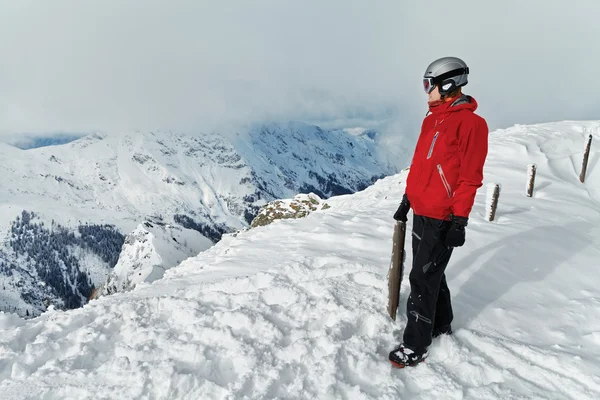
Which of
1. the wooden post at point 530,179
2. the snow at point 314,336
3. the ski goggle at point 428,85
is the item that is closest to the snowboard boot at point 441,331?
the snow at point 314,336

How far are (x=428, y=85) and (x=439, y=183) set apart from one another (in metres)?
1.13

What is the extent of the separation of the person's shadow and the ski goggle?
3171 mm

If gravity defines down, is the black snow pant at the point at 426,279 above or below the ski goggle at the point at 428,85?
below

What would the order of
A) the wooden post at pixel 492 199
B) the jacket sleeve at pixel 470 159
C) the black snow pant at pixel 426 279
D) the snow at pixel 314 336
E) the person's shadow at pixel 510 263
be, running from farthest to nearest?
the wooden post at pixel 492 199 < the person's shadow at pixel 510 263 < the black snow pant at pixel 426 279 < the jacket sleeve at pixel 470 159 < the snow at pixel 314 336

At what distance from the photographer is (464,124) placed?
3.54 metres

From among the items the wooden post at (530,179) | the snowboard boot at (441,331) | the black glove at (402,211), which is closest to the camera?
the snowboard boot at (441,331)

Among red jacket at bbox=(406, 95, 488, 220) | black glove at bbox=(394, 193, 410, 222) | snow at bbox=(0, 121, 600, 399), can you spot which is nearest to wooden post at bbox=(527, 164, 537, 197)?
snow at bbox=(0, 121, 600, 399)

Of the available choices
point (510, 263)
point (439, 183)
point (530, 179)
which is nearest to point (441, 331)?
point (439, 183)

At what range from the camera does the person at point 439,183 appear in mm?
3545

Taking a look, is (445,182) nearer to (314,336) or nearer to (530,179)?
(314,336)

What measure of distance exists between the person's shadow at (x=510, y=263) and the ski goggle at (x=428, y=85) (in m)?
3.17

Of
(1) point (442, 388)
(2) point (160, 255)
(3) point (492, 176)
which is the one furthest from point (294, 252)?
(2) point (160, 255)

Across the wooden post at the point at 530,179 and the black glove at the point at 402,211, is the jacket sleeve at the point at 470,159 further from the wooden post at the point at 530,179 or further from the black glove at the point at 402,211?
the wooden post at the point at 530,179

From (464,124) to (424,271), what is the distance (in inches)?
66.9
